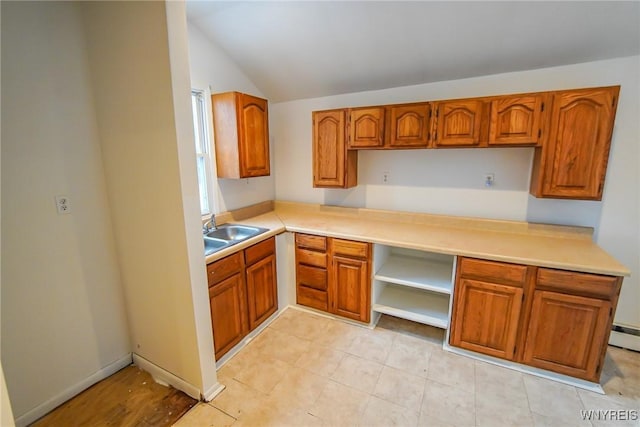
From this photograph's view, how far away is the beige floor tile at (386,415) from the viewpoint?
1.74 metres

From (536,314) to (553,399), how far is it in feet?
1.72

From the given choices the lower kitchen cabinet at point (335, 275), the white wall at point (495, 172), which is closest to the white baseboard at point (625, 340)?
the white wall at point (495, 172)

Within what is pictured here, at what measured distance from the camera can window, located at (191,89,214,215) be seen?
265 cm

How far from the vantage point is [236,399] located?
75.4 inches

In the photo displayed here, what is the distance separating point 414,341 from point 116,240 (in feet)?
7.93

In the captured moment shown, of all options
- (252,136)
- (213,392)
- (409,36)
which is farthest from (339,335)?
(409,36)

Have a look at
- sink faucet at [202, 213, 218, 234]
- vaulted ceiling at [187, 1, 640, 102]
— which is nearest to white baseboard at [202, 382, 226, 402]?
sink faucet at [202, 213, 218, 234]

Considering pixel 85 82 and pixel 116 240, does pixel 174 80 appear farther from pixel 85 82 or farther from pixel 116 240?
pixel 116 240

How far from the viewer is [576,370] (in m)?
1.96

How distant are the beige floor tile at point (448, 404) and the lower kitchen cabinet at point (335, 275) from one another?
2.56 ft

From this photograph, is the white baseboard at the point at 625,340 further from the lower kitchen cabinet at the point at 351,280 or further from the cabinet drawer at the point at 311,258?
the cabinet drawer at the point at 311,258

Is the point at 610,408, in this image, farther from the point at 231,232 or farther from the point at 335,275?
the point at 231,232

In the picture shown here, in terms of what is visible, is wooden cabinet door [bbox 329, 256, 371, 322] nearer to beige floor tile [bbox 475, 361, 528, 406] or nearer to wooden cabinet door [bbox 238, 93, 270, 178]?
beige floor tile [bbox 475, 361, 528, 406]

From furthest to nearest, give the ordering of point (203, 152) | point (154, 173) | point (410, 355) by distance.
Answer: point (203, 152)
point (410, 355)
point (154, 173)
